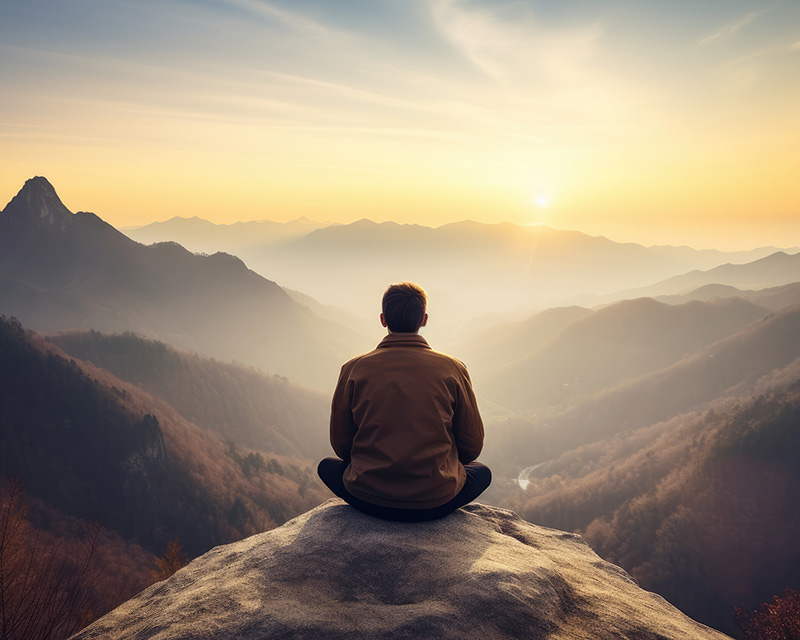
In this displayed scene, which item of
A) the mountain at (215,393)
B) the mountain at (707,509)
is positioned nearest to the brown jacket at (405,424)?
the mountain at (707,509)

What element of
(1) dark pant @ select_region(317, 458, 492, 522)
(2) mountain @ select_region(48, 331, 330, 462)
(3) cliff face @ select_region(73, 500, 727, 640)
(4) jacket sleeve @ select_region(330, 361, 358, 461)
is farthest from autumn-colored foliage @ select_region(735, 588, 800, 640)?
(2) mountain @ select_region(48, 331, 330, 462)

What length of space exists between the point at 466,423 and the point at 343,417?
5.36 feet

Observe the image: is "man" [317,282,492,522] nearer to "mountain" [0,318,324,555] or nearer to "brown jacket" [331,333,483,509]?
"brown jacket" [331,333,483,509]

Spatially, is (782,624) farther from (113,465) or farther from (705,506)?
(113,465)

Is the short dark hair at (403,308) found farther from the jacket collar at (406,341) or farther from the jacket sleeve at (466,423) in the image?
the jacket sleeve at (466,423)

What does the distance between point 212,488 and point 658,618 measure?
98792 millimetres

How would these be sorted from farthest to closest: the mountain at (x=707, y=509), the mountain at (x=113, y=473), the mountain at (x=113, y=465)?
the mountain at (x=113, y=465)
the mountain at (x=113, y=473)
the mountain at (x=707, y=509)

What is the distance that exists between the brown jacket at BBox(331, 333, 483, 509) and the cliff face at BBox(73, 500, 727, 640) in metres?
0.68

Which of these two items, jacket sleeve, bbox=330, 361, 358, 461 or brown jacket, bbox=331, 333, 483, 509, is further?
jacket sleeve, bbox=330, 361, 358, 461

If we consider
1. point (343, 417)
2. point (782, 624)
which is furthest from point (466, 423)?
point (782, 624)

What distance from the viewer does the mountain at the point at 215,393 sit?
426 feet

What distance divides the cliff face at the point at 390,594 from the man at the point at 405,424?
55cm

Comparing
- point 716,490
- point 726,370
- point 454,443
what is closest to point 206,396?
point 716,490

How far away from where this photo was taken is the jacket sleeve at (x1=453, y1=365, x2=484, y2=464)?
592 centimetres
